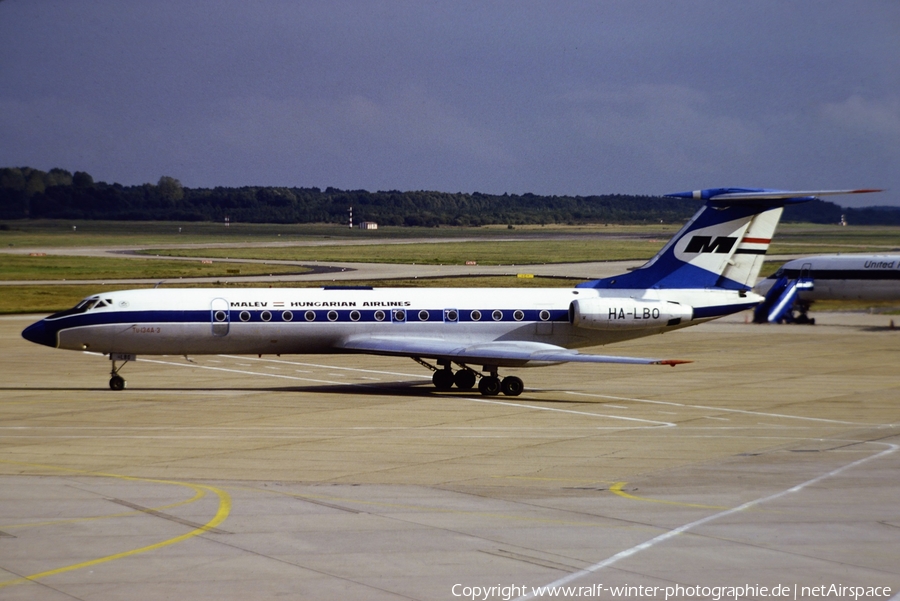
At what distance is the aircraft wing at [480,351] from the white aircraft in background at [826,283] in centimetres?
2957

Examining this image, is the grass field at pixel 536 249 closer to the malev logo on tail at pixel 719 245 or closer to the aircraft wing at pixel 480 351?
the malev logo on tail at pixel 719 245

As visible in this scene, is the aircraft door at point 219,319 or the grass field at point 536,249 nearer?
the aircraft door at point 219,319

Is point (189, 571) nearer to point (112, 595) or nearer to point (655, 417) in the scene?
point (112, 595)

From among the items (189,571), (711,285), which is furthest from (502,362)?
(189,571)

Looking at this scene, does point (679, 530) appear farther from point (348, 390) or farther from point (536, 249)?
point (536, 249)

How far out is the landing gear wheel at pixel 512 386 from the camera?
30297 mm

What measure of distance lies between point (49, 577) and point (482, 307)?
20199 millimetres

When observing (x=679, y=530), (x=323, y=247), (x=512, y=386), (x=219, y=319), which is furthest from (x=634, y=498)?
(x=323, y=247)

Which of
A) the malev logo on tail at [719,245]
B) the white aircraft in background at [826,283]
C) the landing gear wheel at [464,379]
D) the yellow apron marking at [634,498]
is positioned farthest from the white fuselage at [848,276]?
the yellow apron marking at [634,498]

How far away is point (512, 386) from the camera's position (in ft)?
99.4

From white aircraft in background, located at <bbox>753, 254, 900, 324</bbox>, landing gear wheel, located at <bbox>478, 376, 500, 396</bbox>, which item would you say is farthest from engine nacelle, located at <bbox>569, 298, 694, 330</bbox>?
Result: white aircraft in background, located at <bbox>753, 254, 900, 324</bbox>

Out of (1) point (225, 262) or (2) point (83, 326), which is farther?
(1) point (225, 262)

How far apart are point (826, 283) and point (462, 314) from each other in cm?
3188

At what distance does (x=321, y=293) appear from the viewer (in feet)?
102
